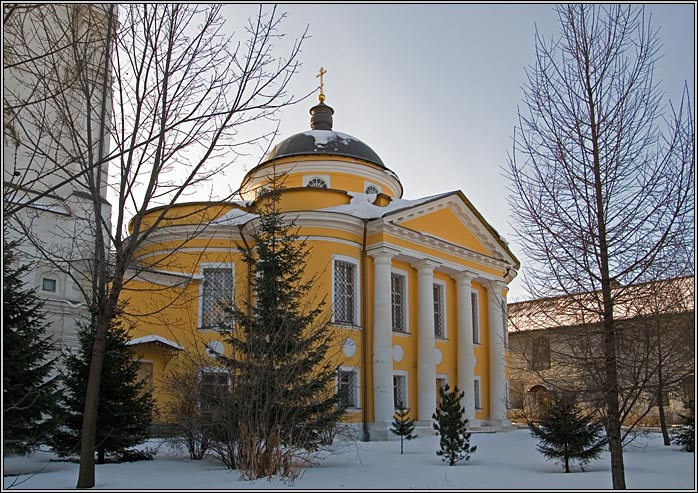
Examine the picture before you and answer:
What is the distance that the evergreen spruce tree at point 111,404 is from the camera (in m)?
12.3

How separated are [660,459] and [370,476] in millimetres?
7482

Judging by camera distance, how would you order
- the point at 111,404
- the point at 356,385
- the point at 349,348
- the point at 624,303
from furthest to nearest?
the point at 349,348
the point at 356,385
the point at 111,404
the point at 624,303

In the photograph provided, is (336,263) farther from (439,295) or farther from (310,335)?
(310,335)

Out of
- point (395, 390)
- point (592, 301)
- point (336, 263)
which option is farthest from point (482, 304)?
point (592, 301)

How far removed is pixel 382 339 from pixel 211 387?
11.6 m

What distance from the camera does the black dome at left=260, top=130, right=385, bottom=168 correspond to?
97.4 feet

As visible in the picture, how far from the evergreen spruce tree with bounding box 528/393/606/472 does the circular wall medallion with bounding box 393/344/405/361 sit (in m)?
11.2

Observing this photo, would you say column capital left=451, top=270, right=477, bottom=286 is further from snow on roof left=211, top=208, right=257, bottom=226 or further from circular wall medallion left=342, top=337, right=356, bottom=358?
snow on roof left=211, top=208, right=257, bottom=226

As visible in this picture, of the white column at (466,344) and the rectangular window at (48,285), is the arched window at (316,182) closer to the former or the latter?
the white column at (466,344)

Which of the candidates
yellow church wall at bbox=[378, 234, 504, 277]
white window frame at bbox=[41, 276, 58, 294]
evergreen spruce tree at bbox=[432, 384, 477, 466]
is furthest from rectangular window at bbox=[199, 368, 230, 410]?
yellow church wall at bbox=[378, 234, 504, 277]

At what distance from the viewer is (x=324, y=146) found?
1183 inches

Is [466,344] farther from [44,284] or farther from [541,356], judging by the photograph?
[541,356]

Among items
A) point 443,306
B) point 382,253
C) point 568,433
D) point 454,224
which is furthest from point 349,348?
point 568,433

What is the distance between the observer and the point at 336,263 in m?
22.9
